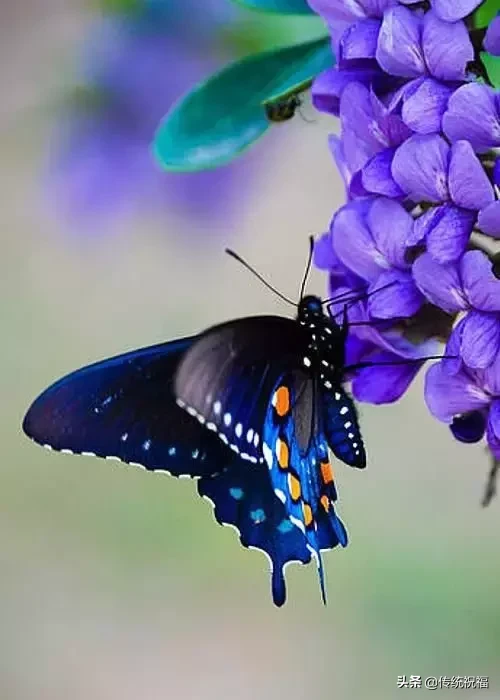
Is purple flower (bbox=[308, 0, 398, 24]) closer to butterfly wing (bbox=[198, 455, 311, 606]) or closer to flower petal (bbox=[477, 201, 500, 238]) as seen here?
flower petal (bbox=[477, 201, 500, 238])

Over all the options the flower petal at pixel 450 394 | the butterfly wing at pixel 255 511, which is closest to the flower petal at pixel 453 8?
the flower petal at pixel 450 394

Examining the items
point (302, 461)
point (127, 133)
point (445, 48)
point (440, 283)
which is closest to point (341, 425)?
point (302, 461)

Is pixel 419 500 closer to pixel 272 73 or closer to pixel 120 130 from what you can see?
pixel 120 130

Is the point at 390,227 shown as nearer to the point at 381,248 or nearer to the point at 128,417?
the point at 381,248

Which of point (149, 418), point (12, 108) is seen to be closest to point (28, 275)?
point (12, 108)

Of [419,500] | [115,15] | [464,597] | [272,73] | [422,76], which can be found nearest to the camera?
[422,76]

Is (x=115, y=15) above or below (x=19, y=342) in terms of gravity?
above

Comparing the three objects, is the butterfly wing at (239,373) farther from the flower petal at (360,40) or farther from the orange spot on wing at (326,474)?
the flower petal at (360,40)
